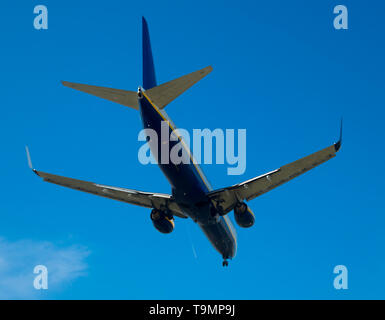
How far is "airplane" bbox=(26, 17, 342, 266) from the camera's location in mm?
25922

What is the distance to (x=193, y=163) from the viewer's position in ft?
97.5

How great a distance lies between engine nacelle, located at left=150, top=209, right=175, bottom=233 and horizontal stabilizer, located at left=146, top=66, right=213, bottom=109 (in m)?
8.84

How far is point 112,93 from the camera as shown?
2611cm

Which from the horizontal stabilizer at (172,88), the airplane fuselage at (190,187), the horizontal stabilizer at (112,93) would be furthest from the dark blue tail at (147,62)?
the horizontal stabilizer at (172,88)

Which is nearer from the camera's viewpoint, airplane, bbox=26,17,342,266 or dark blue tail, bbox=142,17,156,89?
airplane, bbox=26,17,342,266

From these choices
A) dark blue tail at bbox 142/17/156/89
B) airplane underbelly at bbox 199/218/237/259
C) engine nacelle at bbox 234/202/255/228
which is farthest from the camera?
airplane underbelly at bbox 199/218/237/259

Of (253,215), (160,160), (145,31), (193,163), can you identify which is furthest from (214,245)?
(145,31)

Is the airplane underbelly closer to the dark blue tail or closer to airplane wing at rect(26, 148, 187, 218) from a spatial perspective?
airplane wing at rect(26, 148, 187, 218)

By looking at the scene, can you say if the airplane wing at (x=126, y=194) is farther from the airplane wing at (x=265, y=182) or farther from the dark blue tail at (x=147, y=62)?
the dark blue tail at (x=147, y=62)

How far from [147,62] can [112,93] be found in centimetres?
673

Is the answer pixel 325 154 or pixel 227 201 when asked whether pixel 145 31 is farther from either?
pixel 325 154

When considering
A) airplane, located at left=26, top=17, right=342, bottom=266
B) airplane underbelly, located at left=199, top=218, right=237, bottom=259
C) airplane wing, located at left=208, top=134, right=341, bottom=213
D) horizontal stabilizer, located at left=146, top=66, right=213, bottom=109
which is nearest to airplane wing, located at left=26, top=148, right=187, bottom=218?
airplane, located at left=26, top=17, right=342, bottom=266

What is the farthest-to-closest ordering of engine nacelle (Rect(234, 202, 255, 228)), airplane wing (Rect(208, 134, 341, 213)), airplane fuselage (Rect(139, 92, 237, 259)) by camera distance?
engine nacelle (Rect(234, 202, 255, 228))
airplane wing (Rect(208, 134, 341, 213))
airplane fuselage (Rect(139, 92, 237, 259))

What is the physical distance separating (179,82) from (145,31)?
9.96 m
